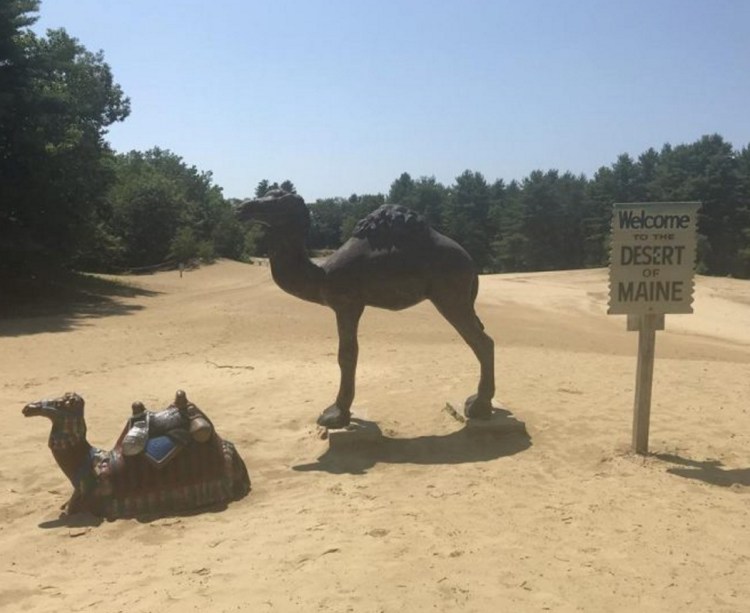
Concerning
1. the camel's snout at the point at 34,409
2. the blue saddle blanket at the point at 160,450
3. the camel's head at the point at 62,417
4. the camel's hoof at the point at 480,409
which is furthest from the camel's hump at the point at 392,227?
→ the camel's snout at the point at 34,409

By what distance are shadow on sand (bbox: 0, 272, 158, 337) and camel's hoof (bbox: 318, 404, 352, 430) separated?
989 cm

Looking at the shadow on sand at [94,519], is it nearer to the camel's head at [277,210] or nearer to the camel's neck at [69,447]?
the camel's neck at [69,447]

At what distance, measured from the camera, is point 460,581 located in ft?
12.5

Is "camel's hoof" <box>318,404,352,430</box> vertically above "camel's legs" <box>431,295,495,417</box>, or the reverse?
"camel's legs" <box>431,295,495,417</box>

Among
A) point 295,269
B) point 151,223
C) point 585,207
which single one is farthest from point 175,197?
point 295,269

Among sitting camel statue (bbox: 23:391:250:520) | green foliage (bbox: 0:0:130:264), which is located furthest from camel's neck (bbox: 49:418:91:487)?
→ green foliage (bbox: 0:0:130:264)

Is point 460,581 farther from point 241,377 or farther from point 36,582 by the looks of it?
point 241,377

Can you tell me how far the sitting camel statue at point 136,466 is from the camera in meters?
4.99

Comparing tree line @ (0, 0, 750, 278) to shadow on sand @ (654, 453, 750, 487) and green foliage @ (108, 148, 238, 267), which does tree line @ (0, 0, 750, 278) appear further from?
shadow on sand @ (654, 453, 750, 487)

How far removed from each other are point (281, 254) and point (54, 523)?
2917 millimetres

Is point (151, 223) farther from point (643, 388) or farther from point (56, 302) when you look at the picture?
point (643, 388)

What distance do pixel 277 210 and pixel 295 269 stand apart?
580 millimetres

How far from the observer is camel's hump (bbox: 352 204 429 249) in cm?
646

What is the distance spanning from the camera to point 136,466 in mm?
5027
